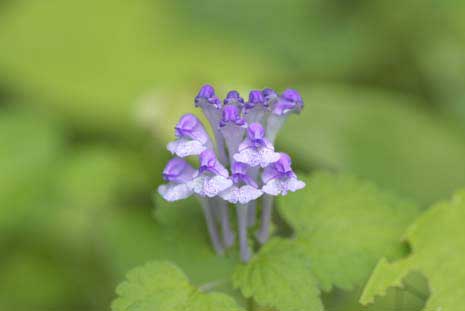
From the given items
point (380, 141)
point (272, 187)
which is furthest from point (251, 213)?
point (380, 141)

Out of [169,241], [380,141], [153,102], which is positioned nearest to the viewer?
[169,241]

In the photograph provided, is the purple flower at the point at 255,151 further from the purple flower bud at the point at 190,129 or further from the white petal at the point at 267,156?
the purple flower bud at the point at 190,129

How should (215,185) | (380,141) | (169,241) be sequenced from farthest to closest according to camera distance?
(380,141) → (169,241) → (215,185)

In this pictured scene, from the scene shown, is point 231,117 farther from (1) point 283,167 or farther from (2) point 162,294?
(2) point 162,294

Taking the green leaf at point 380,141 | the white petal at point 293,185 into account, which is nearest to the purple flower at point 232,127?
the white petal at point 293,185

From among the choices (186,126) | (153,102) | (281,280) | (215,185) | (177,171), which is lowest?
(281,280)

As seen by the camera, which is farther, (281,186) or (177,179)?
(177,179)
